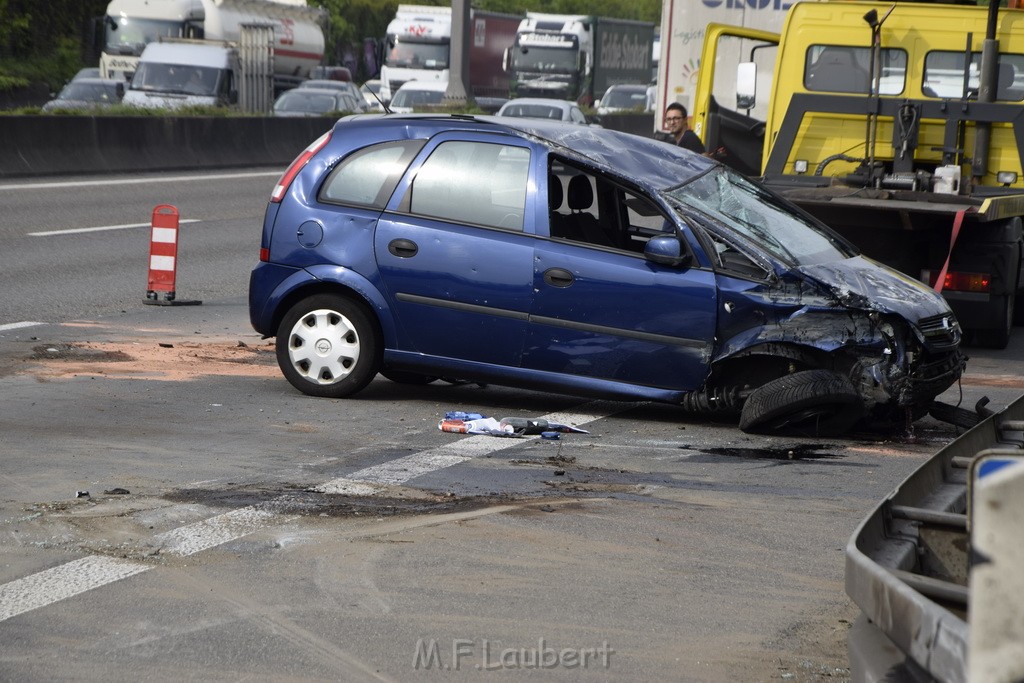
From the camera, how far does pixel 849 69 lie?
557 inches

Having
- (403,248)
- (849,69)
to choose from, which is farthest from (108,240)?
(403,248)

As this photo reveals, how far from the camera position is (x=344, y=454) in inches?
283

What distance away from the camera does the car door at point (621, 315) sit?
8008 millimetres

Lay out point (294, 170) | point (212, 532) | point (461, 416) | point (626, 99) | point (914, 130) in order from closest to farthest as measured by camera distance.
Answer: point (212, 532) < point (461, 416) < point (294, 170) < point (914, 130) < point (626, 99)

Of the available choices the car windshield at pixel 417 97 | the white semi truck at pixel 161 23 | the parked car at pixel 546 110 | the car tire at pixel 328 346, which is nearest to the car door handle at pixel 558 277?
the car tire at pixel 328 346

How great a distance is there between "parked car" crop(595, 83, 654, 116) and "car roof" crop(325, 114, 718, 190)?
36.4 meters

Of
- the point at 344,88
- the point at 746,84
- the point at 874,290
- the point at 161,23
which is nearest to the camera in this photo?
the point at 874,290

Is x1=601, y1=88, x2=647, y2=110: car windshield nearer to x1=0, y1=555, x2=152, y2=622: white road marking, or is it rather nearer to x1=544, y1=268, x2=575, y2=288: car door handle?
x1=544, y1=268, x2=575, y2=288: car door handle

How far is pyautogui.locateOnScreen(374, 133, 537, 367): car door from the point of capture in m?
8.30

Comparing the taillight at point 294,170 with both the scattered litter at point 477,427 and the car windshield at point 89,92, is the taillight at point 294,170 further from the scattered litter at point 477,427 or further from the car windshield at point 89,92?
the car windshield at point 89,92

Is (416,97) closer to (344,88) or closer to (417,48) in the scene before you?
(344,88)

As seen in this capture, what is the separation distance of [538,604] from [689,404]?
3.35 meters

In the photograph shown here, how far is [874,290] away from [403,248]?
2550mm

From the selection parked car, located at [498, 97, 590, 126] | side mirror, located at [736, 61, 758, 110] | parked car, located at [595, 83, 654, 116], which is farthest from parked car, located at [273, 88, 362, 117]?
side mirror, located at [736, 61, 758, 110]
